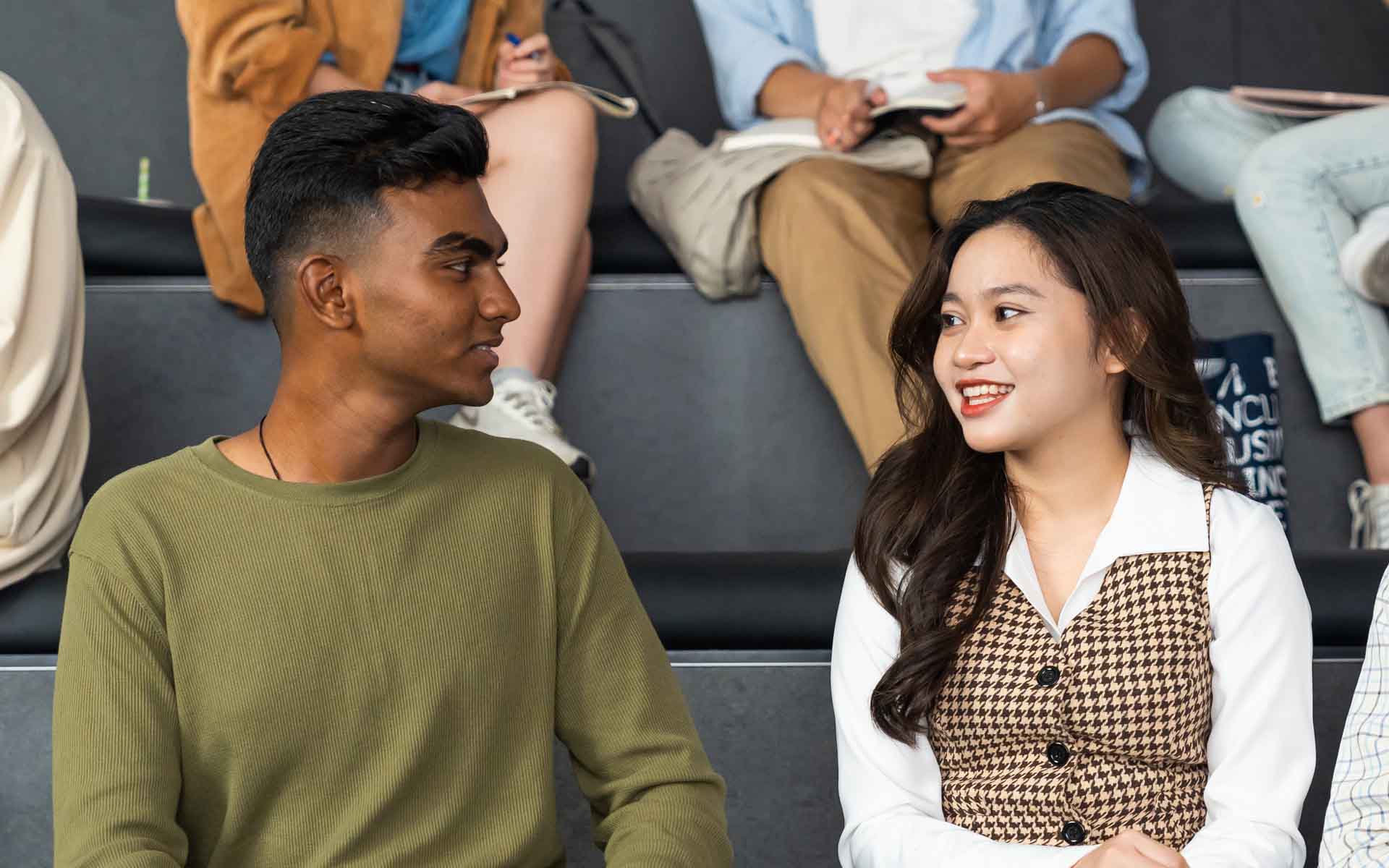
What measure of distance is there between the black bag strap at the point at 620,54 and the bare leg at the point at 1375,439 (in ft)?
3.98

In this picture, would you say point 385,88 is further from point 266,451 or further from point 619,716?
point 619,716

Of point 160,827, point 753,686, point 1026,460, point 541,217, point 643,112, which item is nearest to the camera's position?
point 160,827

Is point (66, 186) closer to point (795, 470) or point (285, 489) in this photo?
point (285, 489)

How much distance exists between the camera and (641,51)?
3406 mm

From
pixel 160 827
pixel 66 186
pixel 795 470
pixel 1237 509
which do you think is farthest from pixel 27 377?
pixel 1237 509

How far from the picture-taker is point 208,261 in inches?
84.3

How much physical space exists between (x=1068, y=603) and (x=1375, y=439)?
38.0 inches

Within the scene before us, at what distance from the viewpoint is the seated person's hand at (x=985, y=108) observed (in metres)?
2.25

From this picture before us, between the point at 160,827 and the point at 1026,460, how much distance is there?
0.79 metres

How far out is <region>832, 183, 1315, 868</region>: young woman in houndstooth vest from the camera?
4.26 feet

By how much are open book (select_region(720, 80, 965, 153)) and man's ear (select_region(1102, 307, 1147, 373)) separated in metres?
0.87

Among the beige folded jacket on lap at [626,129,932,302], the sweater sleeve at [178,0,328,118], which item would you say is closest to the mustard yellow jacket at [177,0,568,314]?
the sweater sleeve at [178,0,328,118]

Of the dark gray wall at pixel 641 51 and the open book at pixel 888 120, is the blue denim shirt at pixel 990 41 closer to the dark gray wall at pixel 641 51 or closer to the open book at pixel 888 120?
the open book at pixel 888 120

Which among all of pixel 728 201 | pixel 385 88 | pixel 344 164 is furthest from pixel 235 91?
pixel 344 164
